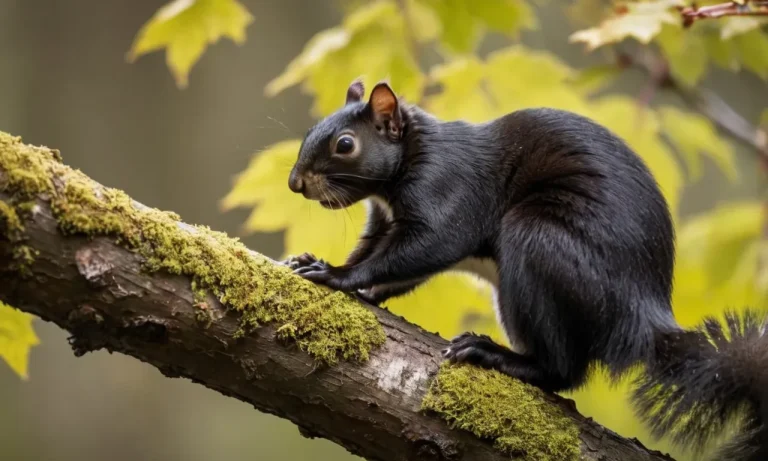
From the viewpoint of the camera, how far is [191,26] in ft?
8.18

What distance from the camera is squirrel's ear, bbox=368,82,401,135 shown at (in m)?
2.17

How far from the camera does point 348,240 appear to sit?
2820 millimetres

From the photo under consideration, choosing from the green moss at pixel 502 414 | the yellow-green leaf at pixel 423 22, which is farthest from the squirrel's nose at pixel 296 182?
the yellow-green leaf at pixel 423 22

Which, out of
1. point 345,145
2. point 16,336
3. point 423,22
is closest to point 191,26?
point 345,145

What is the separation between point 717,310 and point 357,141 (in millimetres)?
1852

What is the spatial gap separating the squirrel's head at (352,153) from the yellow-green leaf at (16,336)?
2.56 feet

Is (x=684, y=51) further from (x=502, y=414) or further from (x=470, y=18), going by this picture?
(x=502, y=414)

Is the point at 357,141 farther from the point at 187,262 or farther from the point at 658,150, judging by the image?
the point at 658,150

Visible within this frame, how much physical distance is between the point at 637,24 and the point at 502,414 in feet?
3.70

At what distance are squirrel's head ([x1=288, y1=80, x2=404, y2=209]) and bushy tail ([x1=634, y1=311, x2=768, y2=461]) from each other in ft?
3.05

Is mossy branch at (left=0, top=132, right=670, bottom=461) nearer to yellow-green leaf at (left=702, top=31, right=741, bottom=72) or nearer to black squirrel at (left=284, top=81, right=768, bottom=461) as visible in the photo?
black squirrel at (left=284, top=81, right=768, bottom=461)

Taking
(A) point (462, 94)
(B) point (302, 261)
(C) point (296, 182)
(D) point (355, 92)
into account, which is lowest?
(B) point (302, 261)

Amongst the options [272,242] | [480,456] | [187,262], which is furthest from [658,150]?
[272,242]

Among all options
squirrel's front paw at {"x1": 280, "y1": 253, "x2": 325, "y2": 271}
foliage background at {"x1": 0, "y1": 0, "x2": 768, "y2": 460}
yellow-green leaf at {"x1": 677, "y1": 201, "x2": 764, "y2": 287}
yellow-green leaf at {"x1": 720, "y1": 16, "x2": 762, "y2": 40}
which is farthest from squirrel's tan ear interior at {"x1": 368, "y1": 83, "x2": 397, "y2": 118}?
yellow-green leaf at {"x1": 677, "y1": 201, "x2": 764, "y2": 287}
